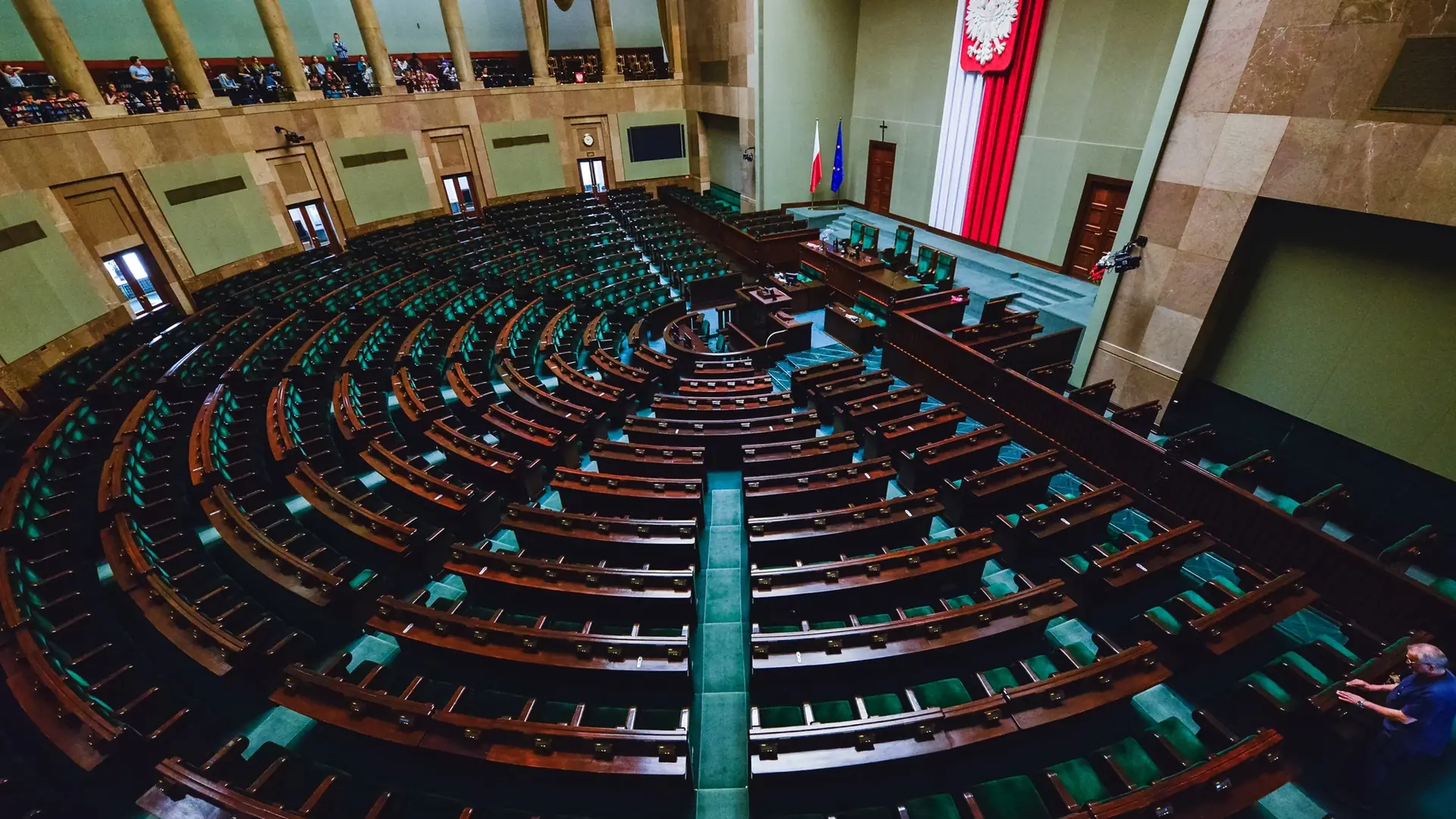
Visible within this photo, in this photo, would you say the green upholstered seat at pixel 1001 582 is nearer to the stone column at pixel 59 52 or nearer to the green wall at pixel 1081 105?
the green wall at pixel 1081 105

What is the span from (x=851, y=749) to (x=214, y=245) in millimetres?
16092

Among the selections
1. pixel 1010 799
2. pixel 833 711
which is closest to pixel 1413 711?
pixel 1010 799

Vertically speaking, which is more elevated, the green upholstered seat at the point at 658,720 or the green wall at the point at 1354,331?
the green wall at the point at 1354,331

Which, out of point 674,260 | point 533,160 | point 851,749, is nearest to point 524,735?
A: point 851,749

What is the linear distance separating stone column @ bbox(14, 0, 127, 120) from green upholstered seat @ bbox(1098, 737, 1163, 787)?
696 inches

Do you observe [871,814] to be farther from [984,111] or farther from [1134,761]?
[984,111]

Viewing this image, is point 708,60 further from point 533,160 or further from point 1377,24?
point 1377,24

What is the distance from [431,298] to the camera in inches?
443

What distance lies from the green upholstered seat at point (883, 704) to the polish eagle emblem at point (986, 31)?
558 inches

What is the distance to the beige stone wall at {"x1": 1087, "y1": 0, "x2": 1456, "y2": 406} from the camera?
5340mm

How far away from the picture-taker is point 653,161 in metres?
20.8

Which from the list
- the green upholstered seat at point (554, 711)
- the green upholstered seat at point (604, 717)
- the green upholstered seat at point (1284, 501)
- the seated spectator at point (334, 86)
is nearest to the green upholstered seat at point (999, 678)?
the green upholstered seat at point (604, 717)

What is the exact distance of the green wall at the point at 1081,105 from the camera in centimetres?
1044

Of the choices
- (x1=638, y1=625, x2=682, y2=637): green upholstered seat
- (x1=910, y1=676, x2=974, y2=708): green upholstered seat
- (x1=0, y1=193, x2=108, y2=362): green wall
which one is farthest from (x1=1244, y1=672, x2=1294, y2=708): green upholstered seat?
(x1=0, y1=193, x2=108, y2=362): green wall
